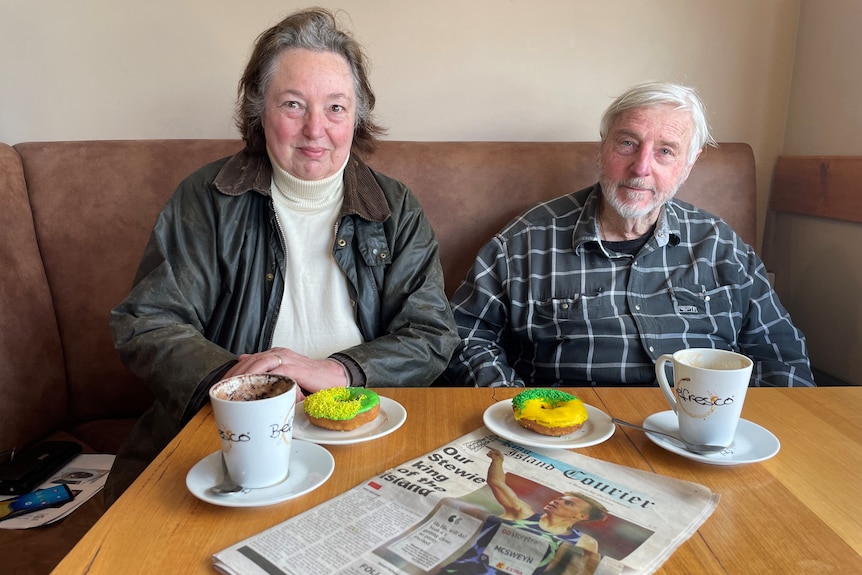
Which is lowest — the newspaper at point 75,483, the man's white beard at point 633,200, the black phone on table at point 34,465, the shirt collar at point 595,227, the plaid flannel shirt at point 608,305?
the newspaper at point 75,483

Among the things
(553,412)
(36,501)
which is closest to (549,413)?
(553,412)

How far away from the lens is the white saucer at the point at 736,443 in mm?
795

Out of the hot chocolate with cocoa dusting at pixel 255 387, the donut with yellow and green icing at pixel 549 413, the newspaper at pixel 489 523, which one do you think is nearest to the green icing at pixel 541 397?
the donut with yellow and green icing at pixel 549 413

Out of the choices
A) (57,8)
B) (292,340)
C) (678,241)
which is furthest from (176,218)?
(678,241)

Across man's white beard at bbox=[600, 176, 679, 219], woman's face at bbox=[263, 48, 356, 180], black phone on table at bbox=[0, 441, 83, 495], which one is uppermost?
woman's face at bbox=[263, 48, 356, 180]

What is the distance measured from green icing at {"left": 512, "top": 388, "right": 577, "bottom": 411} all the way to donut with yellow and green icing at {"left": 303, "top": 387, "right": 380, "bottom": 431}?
0.67ft

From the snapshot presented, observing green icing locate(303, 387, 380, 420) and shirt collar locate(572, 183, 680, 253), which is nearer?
green icing locate(303, 387, 380, 420)

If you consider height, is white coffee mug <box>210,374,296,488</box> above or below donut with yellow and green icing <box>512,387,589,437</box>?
above

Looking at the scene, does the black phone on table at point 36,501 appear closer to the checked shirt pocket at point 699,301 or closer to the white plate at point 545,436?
the white plate at point 545,436

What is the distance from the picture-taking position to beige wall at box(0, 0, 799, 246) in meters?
1.95

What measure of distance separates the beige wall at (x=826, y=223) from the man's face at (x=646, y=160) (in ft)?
1.89

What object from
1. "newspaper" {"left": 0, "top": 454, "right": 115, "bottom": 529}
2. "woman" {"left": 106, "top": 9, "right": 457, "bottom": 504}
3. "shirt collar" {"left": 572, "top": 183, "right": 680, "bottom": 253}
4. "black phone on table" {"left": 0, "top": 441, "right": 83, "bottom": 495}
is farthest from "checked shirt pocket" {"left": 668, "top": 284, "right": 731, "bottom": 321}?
"black phone on table" {"left": 0, "top": 441, "right": 83, "bottom": 495}

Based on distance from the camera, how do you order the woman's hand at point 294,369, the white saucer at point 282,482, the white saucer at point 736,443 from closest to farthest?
the white saucer at point 282,482
the white saucer at point 736,443
the woman's hand at point 294,369

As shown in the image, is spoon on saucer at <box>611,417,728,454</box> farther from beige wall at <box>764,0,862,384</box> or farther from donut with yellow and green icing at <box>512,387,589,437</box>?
beige wall at <box>764,0,862,384</box>
